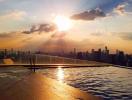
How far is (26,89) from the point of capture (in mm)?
9352

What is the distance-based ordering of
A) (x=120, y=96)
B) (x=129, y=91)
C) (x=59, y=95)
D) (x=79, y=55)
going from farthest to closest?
(x=79, y=55) < (x=129, y=91) < (x=120, y=96) < (x=59, y=95)

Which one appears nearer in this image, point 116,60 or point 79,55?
point 116,60

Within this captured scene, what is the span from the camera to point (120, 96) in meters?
9.28

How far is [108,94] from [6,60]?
20848 millimetres

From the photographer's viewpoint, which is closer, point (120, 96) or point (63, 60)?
point (120, 96)

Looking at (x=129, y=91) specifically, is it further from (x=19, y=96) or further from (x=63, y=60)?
(x=63, y=60)

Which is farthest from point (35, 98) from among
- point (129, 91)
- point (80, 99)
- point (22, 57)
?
point (22, 57)

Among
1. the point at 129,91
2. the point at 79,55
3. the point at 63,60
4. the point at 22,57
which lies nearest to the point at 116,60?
the point at 63,60

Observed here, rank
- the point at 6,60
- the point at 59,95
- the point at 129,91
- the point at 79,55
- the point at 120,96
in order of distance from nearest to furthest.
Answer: the point at 59,95 → the point at 120,96 → the point at 129,91 → the point at 6,60 → the point at 79,55

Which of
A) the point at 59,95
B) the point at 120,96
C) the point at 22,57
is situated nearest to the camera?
the point at 59,95

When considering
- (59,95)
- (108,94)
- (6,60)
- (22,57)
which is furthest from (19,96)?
(22,57)

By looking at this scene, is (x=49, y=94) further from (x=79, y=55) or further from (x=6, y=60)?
(x=79, y=55)

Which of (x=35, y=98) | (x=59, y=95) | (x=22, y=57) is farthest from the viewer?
(x=22, y=57)

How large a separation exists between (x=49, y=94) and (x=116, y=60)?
24462 mm
